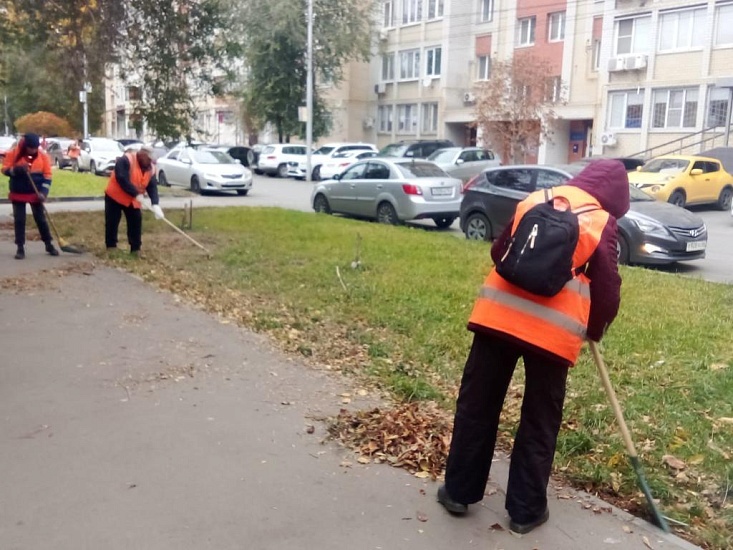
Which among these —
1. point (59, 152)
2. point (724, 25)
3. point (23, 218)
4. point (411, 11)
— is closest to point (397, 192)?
point (23, 218)

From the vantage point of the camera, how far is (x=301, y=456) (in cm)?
461

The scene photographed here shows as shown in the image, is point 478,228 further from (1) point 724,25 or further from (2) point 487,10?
(2) point 487,10

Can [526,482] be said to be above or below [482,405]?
below

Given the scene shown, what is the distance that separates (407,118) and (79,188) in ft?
94.6

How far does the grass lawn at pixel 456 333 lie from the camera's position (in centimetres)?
451

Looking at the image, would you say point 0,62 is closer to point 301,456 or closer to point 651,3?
point 301,456

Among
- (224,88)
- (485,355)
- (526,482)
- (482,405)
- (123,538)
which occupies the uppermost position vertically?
(224,88)

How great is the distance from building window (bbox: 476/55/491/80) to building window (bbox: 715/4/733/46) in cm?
1442

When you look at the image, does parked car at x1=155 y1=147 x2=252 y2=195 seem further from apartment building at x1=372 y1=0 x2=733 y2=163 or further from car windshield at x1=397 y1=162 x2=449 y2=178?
apartment building at x1=372 y1=0 x2=733 y2=163

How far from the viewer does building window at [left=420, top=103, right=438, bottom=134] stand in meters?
46.7

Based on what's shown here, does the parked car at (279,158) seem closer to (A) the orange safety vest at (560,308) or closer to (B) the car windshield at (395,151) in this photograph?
(B) the car windshield at (395,151)

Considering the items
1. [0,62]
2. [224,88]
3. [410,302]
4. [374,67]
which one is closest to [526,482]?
[410,302]

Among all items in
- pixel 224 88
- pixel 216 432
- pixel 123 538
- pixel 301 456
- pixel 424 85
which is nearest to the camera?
pixel 123 538

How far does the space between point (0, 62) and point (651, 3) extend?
25.9m
